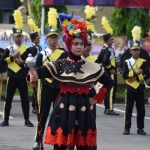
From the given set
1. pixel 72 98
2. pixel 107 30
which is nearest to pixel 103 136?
pixel 72 98

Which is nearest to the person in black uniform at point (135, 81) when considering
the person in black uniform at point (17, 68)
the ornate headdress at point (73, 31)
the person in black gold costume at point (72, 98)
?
the person in black uniform at point (17, 68)

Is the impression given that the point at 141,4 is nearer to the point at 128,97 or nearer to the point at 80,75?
the point at 128,97

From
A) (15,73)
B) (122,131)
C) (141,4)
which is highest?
(141,4)

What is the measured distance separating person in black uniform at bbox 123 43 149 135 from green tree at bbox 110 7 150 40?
10.7 metres

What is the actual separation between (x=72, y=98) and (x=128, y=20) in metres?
16.2

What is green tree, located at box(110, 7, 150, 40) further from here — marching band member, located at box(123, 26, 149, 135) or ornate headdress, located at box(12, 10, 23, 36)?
marching band member, located at box(123, 26, 149, 135)

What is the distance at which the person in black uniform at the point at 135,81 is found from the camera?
13.0 metres

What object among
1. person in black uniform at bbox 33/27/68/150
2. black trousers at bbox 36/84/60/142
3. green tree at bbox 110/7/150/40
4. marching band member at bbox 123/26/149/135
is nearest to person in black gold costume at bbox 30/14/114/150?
person in black uniform at bbox 33/27/68/150

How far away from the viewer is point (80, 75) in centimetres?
811

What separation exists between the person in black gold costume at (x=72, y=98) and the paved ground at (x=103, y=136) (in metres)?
2.96

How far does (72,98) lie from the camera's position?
808 cm

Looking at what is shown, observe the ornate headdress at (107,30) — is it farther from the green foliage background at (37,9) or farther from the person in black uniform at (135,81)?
the green foliage background at (37,9)

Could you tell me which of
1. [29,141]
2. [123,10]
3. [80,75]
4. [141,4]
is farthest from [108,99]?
[80,75]

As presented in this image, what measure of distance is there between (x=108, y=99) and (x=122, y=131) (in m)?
3.52
